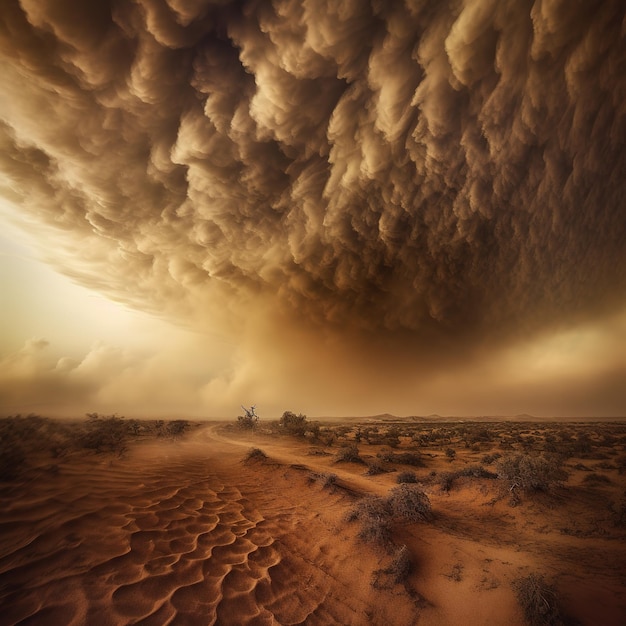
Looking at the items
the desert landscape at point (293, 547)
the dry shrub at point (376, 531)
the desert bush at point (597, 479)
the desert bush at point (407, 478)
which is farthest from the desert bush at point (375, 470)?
the desert bush at point (597, 479)

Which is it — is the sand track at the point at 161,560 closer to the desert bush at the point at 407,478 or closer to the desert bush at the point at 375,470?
the desert bush at the point at 407,478

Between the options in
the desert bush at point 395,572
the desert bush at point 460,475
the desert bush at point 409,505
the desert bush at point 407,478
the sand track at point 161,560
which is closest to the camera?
the sand track at point 161,560

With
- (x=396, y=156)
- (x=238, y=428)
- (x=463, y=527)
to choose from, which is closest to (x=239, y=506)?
(x=463, y=527)

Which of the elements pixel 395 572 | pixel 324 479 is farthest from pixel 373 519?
pixel 324 479

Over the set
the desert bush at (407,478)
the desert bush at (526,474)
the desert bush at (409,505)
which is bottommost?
the desert bush at (407,478)

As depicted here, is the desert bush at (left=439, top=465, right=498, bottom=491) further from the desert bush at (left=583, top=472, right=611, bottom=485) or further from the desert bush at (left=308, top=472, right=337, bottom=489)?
the desert bush at (left=583, top=472, right=611, bottom=485)

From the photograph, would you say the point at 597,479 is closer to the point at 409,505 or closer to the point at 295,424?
the point at 409,505
